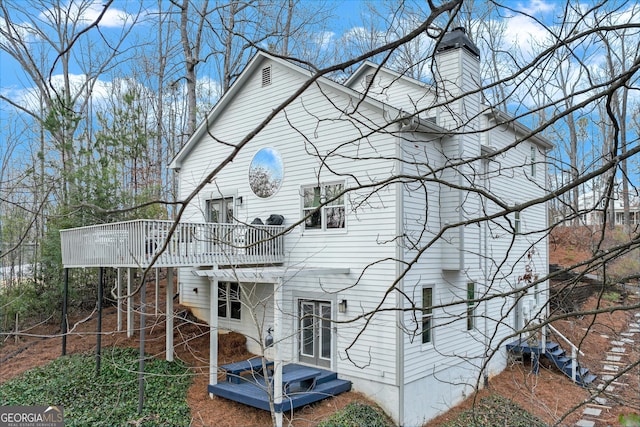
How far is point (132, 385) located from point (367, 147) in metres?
6.80

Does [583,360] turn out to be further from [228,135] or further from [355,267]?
[228,135]

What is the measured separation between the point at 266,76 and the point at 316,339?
6.49 meters

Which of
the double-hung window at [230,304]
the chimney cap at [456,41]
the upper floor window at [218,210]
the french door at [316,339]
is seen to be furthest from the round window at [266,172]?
the chimney cap at [456,41]

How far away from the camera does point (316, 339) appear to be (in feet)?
32.4

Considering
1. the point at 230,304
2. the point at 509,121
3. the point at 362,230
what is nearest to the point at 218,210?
the point at 230,304

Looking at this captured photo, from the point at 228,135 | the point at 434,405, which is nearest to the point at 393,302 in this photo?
the point at 434,405

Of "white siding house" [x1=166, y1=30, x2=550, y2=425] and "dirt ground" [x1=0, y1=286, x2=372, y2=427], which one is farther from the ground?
"white siding house" [x1=166, y1=30, x2=550, y2=425]

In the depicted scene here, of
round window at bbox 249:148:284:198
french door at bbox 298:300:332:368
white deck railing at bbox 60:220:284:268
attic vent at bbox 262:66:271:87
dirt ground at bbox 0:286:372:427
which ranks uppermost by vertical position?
attic vent at bbox 262:66:271:87

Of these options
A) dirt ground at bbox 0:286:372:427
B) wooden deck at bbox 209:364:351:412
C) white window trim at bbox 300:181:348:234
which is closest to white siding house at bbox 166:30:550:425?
white window trim at bbox 300:181:348:234

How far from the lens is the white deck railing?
8531 millimetres

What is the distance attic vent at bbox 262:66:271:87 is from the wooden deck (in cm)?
679

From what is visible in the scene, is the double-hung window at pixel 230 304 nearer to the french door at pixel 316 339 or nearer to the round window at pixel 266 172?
the french door at pixel 316 339

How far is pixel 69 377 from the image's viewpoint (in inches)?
368

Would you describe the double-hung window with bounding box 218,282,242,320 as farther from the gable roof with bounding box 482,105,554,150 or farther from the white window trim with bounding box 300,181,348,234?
the gable roof with bounding box 482,105,554,150
